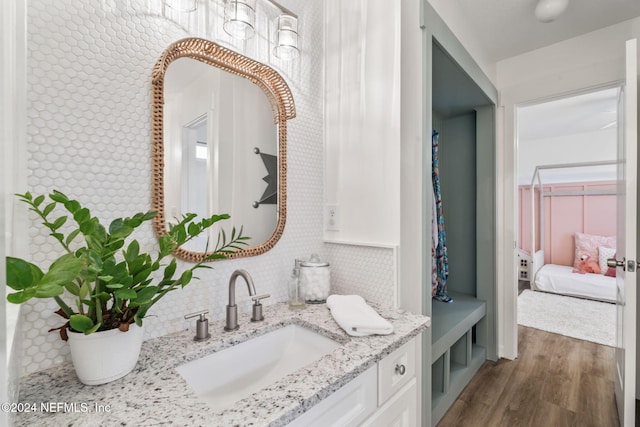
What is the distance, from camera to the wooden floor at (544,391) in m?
1.67

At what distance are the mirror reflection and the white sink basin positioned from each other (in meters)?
0.38

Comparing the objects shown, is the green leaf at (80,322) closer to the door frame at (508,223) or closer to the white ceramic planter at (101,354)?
the white ceramic planter at (101,354)

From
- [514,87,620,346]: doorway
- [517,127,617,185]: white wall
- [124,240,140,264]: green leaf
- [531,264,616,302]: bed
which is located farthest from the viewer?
[517,127,617,185]: white wall

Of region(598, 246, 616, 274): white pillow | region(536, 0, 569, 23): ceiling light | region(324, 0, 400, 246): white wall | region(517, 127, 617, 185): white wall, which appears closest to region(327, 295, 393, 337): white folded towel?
region(324, 0, 400, 246): white wall

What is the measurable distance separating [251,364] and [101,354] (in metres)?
0.47

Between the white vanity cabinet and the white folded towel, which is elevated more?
the white folded towel

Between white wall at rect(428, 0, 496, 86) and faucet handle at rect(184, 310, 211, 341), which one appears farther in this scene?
white wall at rect(428, 0, 496, 86)

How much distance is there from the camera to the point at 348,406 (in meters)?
0.79

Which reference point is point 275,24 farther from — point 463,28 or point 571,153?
point 571,153

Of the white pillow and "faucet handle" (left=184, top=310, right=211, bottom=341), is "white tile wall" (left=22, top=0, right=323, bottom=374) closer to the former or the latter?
"faucet handle" (left=184, top=310, right=211, bottom=341)

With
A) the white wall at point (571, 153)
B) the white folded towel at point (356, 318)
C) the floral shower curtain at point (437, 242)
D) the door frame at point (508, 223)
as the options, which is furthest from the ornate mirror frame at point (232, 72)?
the white wall at point (571, 153)

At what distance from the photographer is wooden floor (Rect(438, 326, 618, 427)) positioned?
5.48ft

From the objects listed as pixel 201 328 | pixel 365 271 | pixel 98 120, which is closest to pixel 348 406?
pixel 201 328

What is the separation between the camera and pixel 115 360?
679 millimetres
